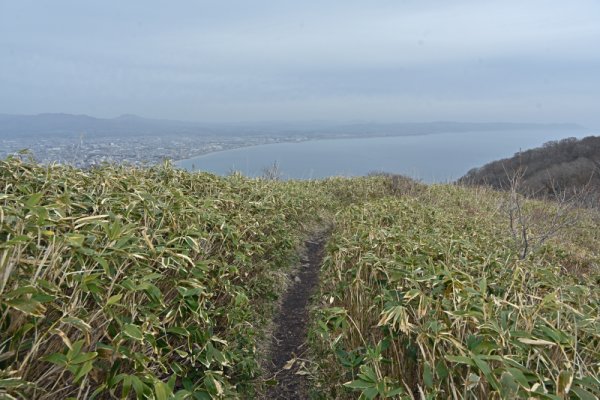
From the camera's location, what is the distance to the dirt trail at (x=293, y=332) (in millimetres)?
2582

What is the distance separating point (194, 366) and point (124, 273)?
66 cm

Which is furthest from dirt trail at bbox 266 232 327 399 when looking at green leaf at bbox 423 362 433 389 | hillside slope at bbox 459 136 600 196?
hillside slope at bbox 459 136 600 196

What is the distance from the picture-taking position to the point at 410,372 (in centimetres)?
189

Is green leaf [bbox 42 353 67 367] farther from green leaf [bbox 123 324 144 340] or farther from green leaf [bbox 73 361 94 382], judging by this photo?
green leaf [bbox 123 324 144 340]

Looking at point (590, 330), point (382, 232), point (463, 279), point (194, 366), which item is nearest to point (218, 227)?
point (194, 366)

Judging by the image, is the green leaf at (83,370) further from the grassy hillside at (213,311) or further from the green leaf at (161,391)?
the green leaf at (161,391)

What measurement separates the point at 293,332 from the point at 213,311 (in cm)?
130

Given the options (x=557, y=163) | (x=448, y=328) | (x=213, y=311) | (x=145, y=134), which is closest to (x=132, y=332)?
(x=213, y=311)

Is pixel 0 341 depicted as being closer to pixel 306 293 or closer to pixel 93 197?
pixel 93 197

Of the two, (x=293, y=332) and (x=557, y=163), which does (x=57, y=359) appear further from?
(x=557, y=163)

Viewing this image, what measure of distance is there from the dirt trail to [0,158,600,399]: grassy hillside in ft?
0.53

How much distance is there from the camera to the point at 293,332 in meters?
3.37

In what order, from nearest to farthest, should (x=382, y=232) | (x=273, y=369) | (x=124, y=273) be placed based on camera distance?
(x=124, y=273) → (x=273, y=369) → (x=382, y=232)

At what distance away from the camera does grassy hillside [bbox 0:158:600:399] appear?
133cm
